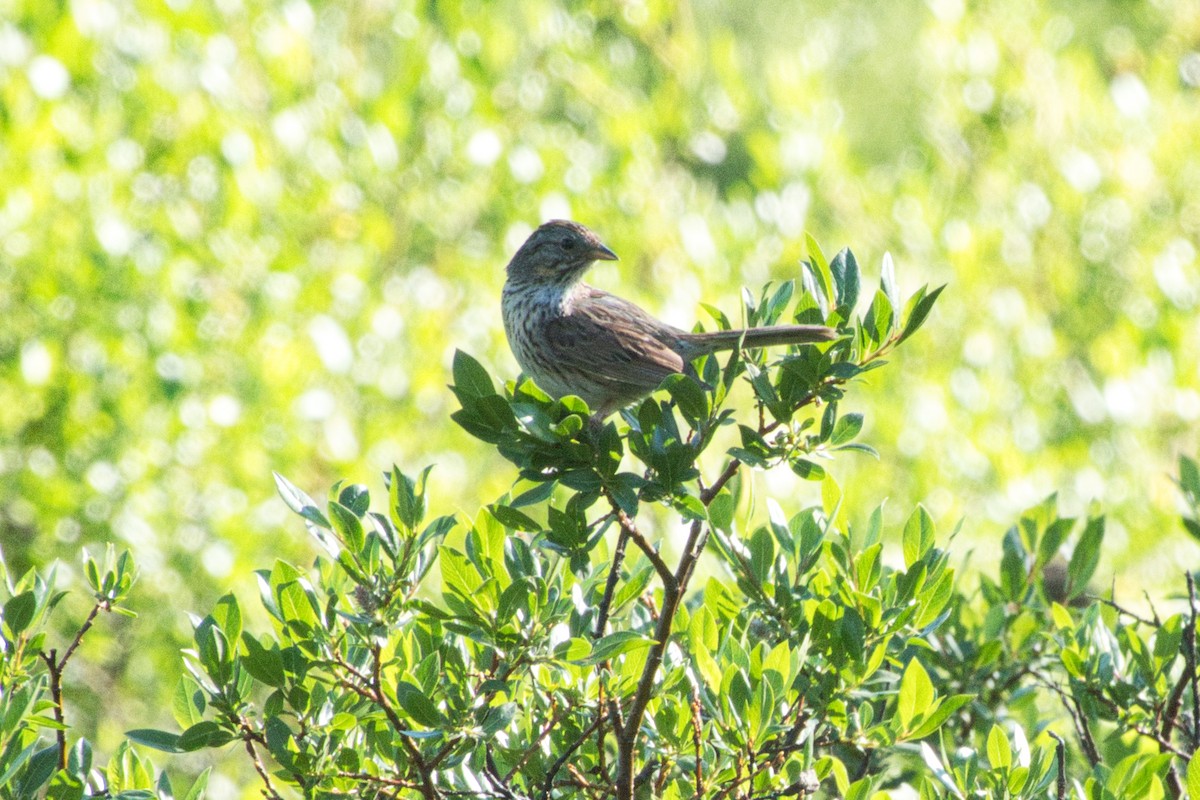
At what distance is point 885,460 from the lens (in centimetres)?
534

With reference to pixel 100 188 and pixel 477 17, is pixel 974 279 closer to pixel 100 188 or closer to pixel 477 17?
pixel 477 17

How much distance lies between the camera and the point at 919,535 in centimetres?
217

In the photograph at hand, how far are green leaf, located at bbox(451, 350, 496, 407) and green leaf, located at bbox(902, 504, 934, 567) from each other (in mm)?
787

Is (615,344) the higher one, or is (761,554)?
(615,344)

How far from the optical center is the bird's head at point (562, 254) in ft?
12.2

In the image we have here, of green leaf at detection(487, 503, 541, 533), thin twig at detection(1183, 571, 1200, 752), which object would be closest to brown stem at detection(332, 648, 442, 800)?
green leaf at detection(487, 503, 541, 533)

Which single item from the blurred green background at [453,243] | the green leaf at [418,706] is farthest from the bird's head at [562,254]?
the green leaf at [418,706]

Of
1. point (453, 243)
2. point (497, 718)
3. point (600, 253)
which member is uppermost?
point (453, 243)

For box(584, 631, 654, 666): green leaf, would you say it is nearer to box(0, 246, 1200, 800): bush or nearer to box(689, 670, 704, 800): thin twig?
box(0, 246, 1200, 800): bush

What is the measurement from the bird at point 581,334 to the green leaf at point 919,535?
83 centimetres

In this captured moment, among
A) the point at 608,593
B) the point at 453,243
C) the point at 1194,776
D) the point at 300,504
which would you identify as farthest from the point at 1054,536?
the point at 453,243

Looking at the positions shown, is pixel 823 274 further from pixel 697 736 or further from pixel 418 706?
pixel 418 706

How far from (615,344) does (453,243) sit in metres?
2.87

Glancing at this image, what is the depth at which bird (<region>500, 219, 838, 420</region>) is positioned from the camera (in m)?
3.29
